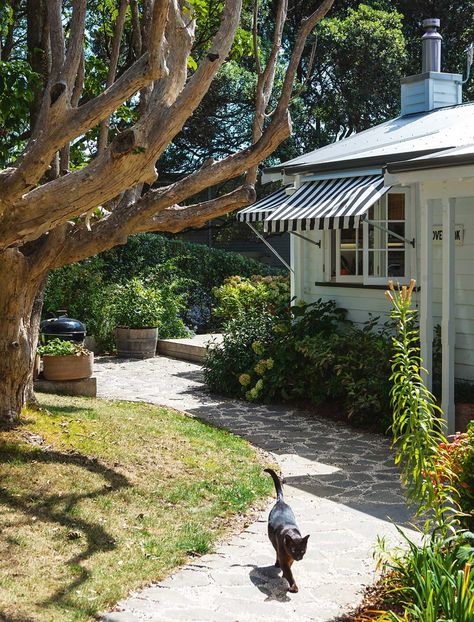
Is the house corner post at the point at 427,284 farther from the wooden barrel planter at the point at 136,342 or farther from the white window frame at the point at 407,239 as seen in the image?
the wooden barrel planter at the point at 136,342

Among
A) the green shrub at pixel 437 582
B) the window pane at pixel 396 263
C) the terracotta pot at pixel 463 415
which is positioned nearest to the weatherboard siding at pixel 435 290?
the window pane at pixel 396 263

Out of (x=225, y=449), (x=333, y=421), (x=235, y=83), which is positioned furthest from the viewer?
(x=235, y=83)

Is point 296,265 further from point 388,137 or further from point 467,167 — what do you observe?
point 467,167

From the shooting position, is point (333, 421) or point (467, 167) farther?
point (333, 421)

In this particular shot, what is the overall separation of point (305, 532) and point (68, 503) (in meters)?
2.05

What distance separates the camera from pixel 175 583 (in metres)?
5.67

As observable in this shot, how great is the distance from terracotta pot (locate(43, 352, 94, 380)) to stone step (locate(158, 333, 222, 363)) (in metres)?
4.87

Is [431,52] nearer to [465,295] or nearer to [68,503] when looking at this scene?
[465,295]

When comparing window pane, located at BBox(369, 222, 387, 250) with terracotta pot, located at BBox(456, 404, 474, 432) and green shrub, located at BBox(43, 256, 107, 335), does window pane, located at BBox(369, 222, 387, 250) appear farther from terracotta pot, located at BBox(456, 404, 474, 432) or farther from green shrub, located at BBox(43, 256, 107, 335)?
green shrub, located at BBox(43, 256, 107, 335)

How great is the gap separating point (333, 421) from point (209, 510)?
173 inches

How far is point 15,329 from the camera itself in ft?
27.5

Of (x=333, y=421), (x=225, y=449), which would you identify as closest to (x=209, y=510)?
(x=225, y=449)

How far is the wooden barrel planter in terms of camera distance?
17.2 metres

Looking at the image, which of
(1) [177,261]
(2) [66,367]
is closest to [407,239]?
(2) [66,367]
